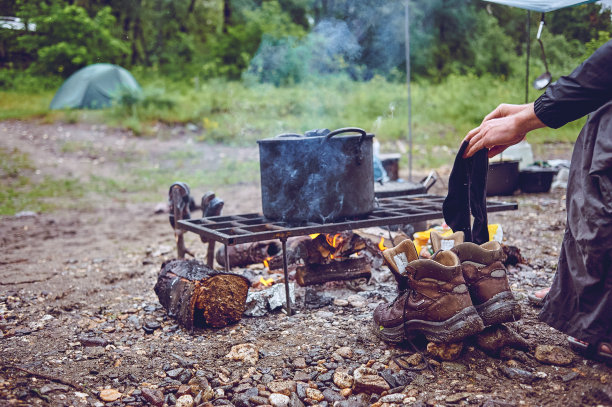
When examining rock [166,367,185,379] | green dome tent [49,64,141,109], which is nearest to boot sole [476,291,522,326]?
rock [166,367,185,379]

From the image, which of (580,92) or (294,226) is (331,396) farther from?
(580,92)

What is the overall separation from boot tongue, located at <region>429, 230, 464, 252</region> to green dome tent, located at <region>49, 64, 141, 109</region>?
45.7 ft

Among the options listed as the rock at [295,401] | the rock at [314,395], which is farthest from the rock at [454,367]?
the rock at [295,401]

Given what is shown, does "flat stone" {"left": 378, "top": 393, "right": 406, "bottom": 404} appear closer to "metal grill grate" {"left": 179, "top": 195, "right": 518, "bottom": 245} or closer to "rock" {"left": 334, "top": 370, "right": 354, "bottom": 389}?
"rock" {"left": 334, "top": 370, "right": 354, "bottom": 389}

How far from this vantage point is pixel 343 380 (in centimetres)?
240

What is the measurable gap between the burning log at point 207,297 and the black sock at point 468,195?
1382 millimetres

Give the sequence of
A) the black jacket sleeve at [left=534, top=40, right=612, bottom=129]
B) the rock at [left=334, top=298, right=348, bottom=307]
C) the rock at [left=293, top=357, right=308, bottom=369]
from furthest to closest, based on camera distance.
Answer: the rock at [left=334, top=298, right=348, bottom=307] < the rock at [left=293, top=357, right=308, bottom=369] < the black jacket sleeve at [left=534, top=40, right=612, bottom=129]

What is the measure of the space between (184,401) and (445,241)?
1.68m

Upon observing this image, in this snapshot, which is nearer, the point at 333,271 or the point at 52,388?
the point at 52,388

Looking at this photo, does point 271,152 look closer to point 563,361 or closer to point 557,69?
point 563,361

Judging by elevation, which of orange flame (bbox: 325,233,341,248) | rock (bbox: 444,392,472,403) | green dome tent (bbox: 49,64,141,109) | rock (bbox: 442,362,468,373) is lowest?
rock (bbox: 444,392,472,403)

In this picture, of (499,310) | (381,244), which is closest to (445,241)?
(499,310)

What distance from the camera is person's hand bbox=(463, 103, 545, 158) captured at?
7.39ft

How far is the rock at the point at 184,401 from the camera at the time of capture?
7.45ft
